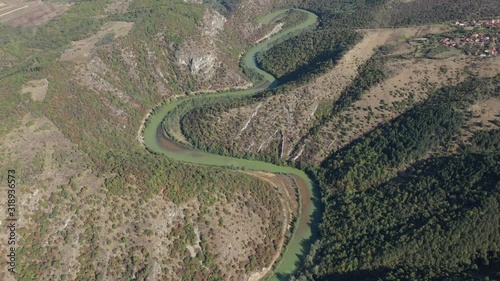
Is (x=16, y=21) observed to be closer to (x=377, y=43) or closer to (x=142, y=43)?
(x=142, y=43)

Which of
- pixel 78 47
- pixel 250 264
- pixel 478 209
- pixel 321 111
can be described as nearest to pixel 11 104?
pixel 78 47

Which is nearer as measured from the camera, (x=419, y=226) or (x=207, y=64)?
(x=419, y=226)

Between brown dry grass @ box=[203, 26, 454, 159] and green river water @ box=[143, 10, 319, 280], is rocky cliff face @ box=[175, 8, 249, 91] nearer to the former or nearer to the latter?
green river water @ box=[143, 10, 319, 280]

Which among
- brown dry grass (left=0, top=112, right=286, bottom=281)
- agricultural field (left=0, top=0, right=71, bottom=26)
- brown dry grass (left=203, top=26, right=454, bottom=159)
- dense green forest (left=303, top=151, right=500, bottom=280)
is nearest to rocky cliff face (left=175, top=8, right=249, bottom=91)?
brown dry grass (left=203, top=26, right=454, bottom=159)

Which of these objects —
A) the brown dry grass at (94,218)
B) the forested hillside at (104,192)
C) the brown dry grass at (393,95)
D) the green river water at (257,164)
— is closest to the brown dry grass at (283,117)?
the green river water at (257,164)

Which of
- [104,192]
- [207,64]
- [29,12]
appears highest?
[29,12]

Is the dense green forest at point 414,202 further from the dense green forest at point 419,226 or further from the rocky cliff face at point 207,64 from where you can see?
the rocky cliff face at point 207,64

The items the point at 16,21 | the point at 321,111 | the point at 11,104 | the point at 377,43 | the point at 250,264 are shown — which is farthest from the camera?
the point at 16,21

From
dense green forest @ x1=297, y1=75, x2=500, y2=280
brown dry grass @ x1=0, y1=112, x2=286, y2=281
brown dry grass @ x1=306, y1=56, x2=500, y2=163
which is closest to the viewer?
brown dry grass @ x1=0, y1=112, x2=286, y2=281

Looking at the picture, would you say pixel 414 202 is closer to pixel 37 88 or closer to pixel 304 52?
pixel 304 52

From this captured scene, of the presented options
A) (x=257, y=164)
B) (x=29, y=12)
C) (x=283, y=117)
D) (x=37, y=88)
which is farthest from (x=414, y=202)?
(x=29, y=12)

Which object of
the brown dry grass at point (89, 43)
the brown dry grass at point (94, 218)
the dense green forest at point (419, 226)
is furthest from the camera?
the brown dry grass at point (89, 43)
